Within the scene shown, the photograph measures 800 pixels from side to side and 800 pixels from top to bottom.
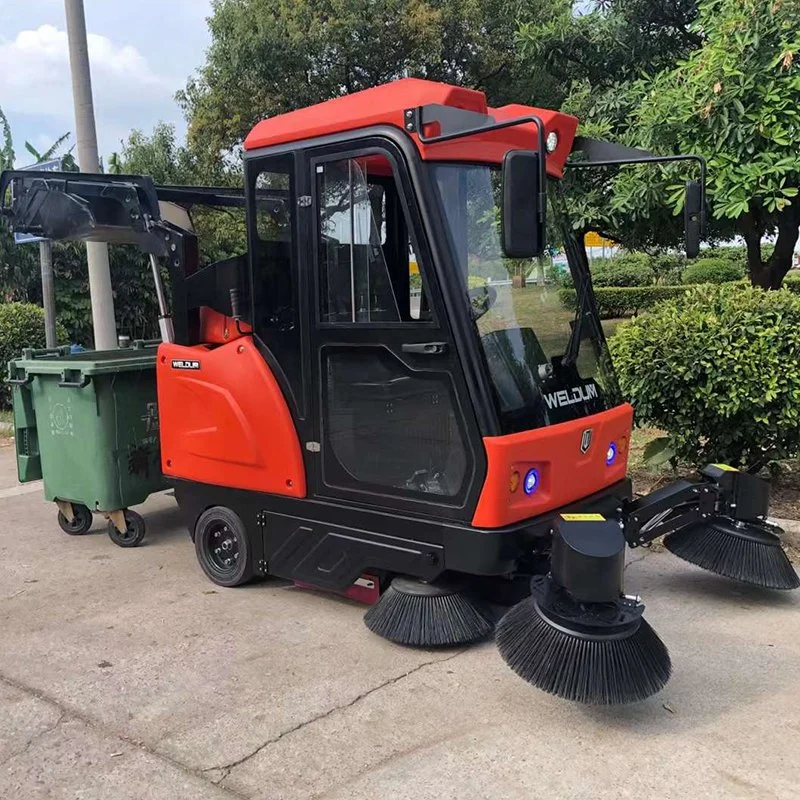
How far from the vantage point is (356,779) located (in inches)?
109

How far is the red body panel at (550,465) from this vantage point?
3393 millimetres

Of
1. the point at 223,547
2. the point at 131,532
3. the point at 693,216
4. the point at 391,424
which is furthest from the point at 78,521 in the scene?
the point at 693,216

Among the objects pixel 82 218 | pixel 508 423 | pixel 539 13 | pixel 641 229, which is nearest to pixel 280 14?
pixel 539 13

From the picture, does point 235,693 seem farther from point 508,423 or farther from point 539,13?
point 539,13

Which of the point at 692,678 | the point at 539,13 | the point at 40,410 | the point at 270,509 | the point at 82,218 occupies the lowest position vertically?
the point at 692,678

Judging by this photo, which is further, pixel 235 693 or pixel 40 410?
pixel 40 410

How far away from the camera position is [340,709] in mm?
3232

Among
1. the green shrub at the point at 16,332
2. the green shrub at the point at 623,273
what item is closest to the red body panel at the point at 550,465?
the green shrub at the point at 16,332

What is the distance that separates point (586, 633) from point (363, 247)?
194 cm

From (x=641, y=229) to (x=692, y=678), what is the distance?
18.2ft

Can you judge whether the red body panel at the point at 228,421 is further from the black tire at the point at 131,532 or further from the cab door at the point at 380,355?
the black tire at the point at 131,532

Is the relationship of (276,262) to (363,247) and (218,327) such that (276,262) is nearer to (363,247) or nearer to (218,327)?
(363,247)

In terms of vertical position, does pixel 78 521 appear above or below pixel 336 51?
below

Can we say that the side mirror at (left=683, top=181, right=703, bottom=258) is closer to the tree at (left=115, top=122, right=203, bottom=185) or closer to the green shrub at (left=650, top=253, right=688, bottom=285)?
the tree at (left=115, top=122, right=203, bottom=185)
